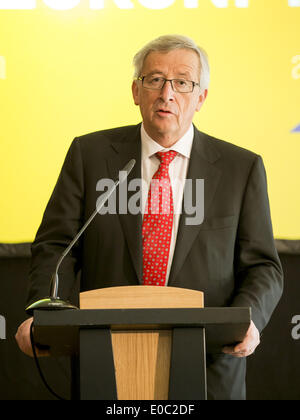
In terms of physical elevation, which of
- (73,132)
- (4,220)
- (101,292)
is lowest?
(101,292)

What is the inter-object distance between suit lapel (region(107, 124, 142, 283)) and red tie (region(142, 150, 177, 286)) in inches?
1.2

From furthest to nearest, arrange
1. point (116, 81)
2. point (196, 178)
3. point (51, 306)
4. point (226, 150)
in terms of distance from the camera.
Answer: point (116, 81) < point (226, 150) < point (196, 178) < point (51, 306)

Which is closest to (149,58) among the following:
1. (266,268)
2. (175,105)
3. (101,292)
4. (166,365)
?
(175,105)

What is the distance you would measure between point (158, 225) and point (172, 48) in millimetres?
661

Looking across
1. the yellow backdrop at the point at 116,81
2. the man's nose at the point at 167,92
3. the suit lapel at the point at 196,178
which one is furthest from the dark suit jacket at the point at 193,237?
the yellow backdrop at the point at 116,81

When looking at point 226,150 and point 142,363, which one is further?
point 226,150

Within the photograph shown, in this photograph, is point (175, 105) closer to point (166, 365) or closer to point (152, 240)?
point (152, 240)

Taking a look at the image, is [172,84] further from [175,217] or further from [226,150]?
[175,217]

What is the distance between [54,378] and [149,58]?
1627 millimetres

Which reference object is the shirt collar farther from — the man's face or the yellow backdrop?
the yellow backdrop

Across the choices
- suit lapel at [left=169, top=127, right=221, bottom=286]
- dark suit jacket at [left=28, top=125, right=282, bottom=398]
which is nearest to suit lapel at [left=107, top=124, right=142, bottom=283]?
dark suit jacket at [left=28, top=125, right=282, bottom=398]

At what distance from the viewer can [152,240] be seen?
2.75m

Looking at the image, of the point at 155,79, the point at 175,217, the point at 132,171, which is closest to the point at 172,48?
the point at 155,79

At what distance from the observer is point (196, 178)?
112 inches
